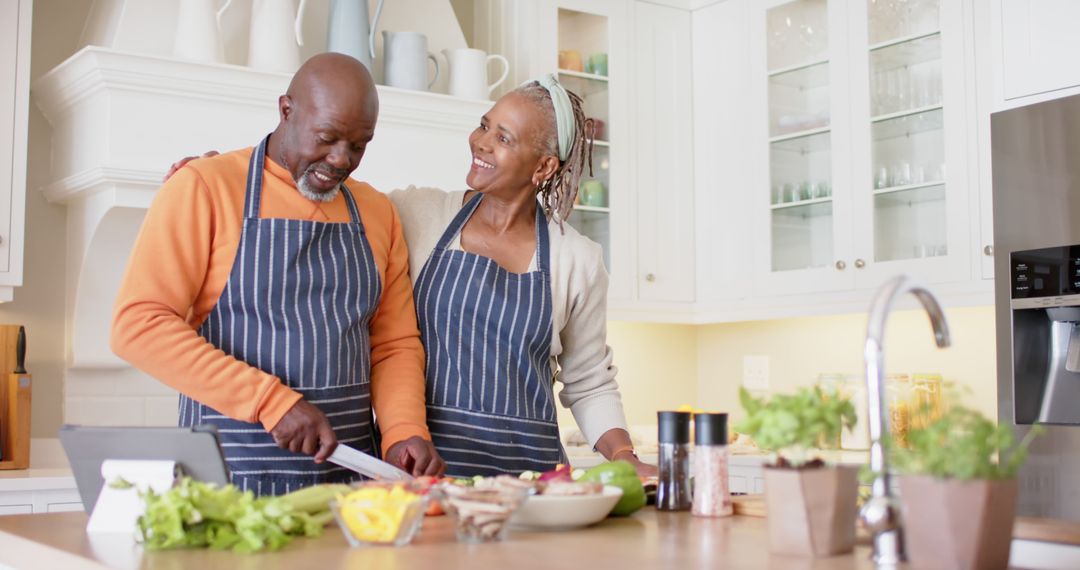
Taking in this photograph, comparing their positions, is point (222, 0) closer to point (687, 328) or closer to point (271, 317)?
point (271, 317)

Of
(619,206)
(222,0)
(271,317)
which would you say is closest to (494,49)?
(619,206)

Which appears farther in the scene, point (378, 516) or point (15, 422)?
point (15, 422)

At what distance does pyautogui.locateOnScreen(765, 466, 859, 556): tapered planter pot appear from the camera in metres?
1.27

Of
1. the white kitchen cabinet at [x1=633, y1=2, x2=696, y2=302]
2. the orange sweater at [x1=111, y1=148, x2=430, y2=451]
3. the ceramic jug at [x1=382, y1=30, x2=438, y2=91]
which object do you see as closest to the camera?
the orange sweater at [x1=111, y1=148, x2=430, y2=451]

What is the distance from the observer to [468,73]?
3789mm

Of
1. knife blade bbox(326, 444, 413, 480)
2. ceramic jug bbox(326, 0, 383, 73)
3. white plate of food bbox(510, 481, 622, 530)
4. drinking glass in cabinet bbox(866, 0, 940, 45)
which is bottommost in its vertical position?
white plate of food bbox(510, 481, 622, 530)

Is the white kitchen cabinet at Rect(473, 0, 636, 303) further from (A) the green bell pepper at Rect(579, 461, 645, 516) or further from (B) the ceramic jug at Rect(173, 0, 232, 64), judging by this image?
(A) the green bell pepper at Rect(579, 461, 645, 516)

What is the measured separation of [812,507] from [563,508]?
1.15 ft

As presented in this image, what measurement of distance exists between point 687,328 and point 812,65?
123cm

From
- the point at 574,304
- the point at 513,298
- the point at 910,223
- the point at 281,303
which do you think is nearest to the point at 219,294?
the point at 281,303

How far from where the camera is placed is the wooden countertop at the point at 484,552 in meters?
1.25

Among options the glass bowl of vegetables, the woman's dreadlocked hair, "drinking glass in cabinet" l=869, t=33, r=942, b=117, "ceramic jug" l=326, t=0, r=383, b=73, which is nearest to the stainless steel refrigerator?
"drinking glass in cabinet" l=869, t=33, r=942, b=117

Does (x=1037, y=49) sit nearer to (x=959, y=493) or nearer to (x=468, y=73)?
(x=468, y=73)

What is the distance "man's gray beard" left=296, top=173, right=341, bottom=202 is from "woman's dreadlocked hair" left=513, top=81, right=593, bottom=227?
460 millimetres
